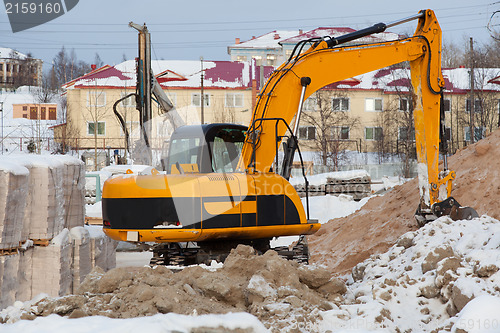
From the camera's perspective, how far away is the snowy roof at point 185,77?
40281 millimetres

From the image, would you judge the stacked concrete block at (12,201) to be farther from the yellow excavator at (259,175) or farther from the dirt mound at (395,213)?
the dirt mound at (395,213)

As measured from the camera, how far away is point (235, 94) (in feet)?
134

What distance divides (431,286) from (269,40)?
63.6 metres

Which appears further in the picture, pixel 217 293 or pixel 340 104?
pixel 340 104

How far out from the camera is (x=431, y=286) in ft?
19.7

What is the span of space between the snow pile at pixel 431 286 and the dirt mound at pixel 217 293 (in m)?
0.34

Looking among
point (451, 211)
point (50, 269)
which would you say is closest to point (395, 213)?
point (451, 211)

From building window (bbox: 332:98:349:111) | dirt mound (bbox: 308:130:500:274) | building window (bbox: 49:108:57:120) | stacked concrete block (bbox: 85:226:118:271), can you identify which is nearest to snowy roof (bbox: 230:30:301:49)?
building window (bbox: 49:108:57:120)

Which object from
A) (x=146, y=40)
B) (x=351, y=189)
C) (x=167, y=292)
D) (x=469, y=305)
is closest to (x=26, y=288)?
(x=167, y=292)

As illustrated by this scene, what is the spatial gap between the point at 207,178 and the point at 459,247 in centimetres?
325

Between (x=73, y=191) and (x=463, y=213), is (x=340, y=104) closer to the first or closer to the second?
(x=463, y=213)

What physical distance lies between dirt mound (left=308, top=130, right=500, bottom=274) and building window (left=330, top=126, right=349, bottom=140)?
2710cm

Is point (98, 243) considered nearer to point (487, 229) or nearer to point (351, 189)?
point (487, 229)

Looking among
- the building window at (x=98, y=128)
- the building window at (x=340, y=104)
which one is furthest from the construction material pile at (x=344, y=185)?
the building window at (x=98, y=128)
